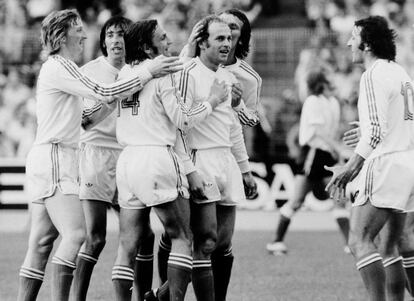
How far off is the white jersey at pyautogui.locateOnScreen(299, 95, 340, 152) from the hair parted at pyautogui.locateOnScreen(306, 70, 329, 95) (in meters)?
0.08

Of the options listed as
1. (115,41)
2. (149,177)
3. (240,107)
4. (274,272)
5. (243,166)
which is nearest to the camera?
(149,177)

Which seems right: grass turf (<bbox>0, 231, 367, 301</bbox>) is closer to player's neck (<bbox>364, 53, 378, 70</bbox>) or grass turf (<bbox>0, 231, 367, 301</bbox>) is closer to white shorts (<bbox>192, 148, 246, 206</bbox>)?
white shorts (<bbox>192, 148, 246, 206</bbox>)

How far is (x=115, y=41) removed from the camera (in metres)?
8.20

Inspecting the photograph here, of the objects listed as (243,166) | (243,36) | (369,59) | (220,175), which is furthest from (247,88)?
(369,59)

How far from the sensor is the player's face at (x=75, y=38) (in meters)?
7.46

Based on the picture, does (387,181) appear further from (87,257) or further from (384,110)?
(87,257)

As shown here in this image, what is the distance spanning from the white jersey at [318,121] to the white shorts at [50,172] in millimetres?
5779

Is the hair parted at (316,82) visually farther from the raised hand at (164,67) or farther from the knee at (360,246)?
the raised hand at (164,67)

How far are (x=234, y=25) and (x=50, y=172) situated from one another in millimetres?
2132

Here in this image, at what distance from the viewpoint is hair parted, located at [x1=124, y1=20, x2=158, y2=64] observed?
714cm

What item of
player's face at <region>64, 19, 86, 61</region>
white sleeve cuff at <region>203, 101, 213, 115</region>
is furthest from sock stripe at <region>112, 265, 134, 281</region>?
player's face at <region>64, 19, 86, 61</region>

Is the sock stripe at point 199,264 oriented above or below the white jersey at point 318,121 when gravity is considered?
below

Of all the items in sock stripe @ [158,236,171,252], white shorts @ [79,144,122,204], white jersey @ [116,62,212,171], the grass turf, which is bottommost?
the grass turf

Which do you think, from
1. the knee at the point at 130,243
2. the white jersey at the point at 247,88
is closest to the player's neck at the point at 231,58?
the white jersey at the point at 247,88
